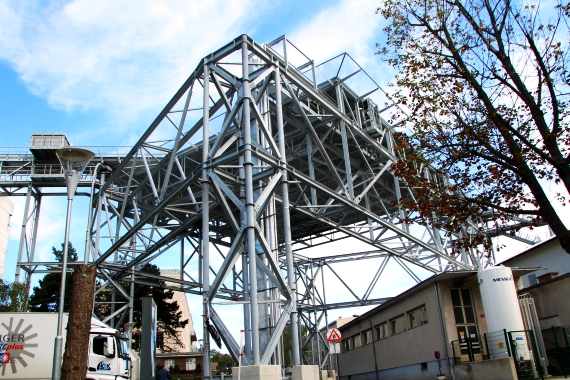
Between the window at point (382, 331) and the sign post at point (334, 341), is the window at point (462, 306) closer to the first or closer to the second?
the sign post at point (334, 341)

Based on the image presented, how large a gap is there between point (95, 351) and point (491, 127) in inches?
558

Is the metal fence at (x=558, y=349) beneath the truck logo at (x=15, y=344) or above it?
beneath

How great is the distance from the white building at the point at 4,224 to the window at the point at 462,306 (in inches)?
2479

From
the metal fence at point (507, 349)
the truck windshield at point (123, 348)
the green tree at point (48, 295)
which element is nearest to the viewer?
the metal fence at point (507, 349)

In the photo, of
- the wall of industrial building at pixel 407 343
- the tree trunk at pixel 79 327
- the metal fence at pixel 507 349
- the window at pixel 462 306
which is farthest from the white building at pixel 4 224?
the metal fence at pixel 507 349

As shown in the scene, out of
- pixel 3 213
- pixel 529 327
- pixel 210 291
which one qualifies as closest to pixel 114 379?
pixel 210 291

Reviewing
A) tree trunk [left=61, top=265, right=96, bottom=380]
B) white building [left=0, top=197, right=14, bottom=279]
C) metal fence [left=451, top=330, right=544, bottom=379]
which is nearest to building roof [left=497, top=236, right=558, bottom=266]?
metal fence [left=451, top=330, right=544, bottom=379]

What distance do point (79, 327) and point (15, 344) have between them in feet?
20.0

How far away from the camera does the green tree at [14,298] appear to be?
90.2 ft

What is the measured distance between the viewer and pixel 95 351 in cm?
1738

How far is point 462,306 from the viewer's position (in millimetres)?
21156

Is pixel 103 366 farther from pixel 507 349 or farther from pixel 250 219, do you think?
pixel 507 349

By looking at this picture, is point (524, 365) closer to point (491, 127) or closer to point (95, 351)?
point (491, 127)

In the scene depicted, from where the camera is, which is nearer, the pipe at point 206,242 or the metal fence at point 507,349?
the pipe at point 206,242
